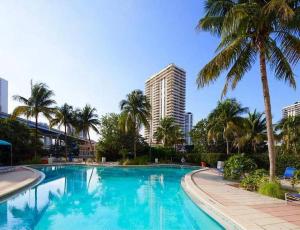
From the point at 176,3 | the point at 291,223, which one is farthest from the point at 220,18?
the point at 291,223

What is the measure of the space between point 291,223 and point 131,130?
91.0ft

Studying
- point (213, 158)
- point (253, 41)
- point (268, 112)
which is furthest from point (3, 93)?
point (268, 112)

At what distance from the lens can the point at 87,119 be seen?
136 feet

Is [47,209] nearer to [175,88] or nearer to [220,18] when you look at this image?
[220,18]

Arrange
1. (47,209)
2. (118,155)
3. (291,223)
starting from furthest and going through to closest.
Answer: (118,155), (47,209), (291,223)

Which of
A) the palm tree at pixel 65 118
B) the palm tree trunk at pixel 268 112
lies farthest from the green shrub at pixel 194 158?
the palm tree trunk at pixel 268 112

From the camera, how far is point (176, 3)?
1532 centimetres

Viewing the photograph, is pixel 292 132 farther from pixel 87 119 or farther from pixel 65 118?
pixel 65 118

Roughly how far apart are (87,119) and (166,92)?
54580mm

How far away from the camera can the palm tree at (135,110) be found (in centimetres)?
3195

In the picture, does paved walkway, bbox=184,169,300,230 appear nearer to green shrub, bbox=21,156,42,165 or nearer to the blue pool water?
the blue pool water

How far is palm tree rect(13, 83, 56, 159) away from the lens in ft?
97.3

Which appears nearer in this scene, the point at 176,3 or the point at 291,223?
the point at 291,223

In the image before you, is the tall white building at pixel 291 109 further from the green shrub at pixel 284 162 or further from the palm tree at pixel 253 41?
the palm tree at pixel 253 41
